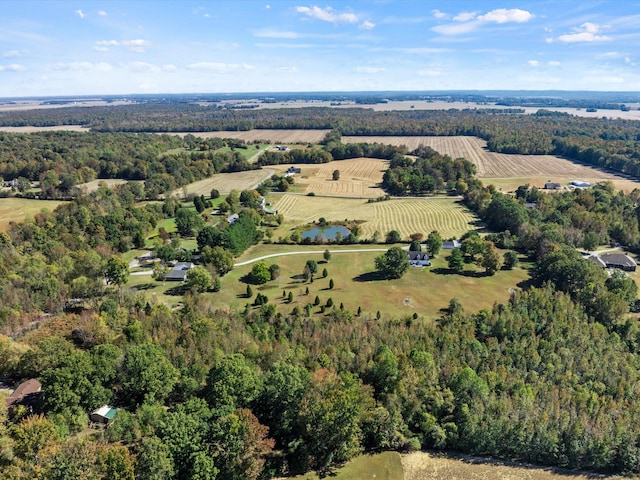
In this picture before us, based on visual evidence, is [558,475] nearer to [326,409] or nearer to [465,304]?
[326,409]

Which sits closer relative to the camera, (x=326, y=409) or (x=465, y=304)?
(x=326, y=409)

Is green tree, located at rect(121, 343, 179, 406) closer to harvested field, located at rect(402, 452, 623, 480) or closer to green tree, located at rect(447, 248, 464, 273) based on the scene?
harvested field, located at rect(402, 452, 623, 480)

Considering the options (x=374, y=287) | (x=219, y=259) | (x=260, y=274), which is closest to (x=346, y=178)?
(x=374, y=287)

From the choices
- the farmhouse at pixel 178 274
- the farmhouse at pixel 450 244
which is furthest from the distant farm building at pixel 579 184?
the farmhouse at pixel 178 274

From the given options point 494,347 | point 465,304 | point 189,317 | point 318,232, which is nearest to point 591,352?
point 494,347

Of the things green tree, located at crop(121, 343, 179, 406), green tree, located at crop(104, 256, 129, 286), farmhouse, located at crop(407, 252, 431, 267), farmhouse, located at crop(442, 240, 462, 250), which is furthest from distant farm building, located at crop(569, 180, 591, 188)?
green tree, located at crop(121, 343, 179, 406)

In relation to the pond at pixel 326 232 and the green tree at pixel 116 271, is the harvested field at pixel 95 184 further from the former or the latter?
the green tree at pixel 116 271
